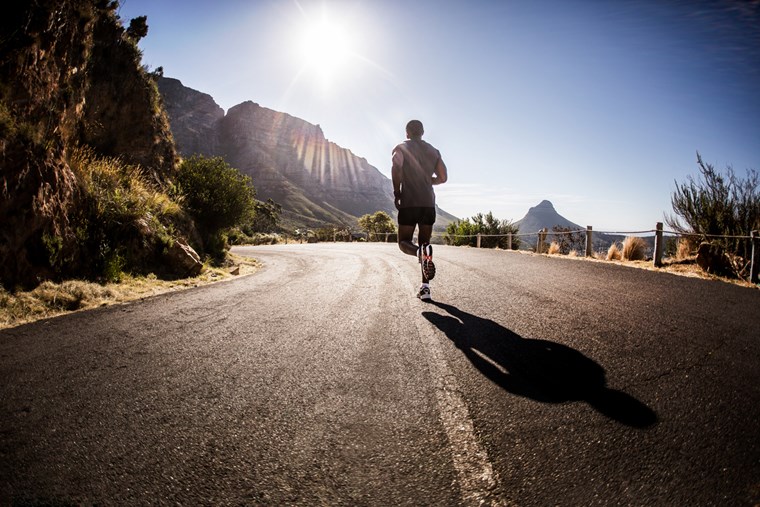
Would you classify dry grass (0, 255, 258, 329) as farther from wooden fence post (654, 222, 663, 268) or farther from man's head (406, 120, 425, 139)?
wooden fence post (654, 222, 663, 268)

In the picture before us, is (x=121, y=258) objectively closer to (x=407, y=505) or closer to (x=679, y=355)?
(x=407, y=505)

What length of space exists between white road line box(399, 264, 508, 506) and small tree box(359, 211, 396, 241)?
4736cm

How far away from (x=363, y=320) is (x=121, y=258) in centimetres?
470

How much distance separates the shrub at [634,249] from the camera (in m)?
11.2

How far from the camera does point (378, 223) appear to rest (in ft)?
176

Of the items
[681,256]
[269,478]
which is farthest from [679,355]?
[681,256]

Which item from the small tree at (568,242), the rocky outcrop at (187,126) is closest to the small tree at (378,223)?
the small tree at (568,242)

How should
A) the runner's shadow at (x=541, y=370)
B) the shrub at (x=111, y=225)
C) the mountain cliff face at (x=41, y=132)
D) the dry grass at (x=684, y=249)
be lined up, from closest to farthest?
the runner's shadow at (x=541, y=370), the mountain cliff face at (x=41, y=132), the shrub at (x=111, y=225), the dry grass at (x=684, y=249)

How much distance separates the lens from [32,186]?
4582mm

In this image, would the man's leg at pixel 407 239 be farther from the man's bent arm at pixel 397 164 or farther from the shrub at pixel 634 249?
the shrub at pixel 634 249

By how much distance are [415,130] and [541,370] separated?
3911mm

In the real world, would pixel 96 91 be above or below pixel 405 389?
above

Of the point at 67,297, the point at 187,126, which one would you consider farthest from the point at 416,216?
the point at 187,126

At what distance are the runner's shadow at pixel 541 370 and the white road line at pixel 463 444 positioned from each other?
30 cm
